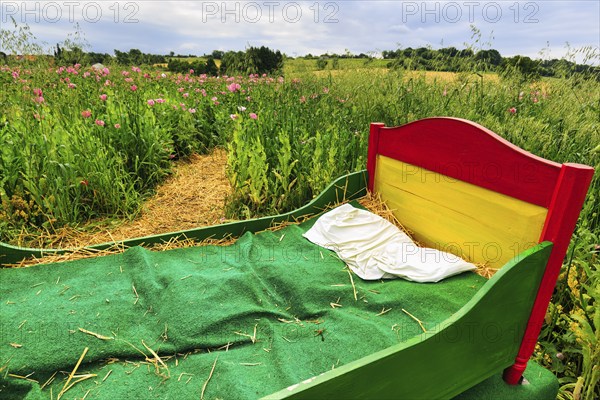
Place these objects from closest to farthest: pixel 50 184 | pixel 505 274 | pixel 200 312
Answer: pixel 505 274, pixel 200 312, pixel 50 184

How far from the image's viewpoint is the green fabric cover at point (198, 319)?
1.41 meters

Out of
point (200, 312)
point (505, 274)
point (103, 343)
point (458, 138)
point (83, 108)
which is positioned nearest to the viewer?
point (505, 274)

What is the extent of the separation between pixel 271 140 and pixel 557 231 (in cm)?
255

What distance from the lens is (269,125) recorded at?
12.3 feet

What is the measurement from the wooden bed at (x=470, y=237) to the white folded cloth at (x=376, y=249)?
0.15 m

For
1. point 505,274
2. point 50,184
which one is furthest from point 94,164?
point 505,274

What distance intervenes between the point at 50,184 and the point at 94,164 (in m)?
0.37

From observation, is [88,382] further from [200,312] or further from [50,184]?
[50,184]

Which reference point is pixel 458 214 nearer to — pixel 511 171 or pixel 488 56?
pixel 511 171

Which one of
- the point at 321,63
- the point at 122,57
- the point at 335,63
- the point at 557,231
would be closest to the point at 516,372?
the point at 557,231

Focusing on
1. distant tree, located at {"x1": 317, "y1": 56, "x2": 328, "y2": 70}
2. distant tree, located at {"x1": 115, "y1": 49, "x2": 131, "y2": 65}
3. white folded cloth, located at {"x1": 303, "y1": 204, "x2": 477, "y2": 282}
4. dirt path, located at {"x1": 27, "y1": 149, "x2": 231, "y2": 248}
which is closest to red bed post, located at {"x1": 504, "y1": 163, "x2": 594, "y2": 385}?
white folded cloth, located at {"x1": 303, "y1": 204, "x2": 477, "y2": 282}

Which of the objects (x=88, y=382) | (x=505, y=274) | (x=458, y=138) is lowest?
(x=88, y=382)

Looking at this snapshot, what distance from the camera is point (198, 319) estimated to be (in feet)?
5.45

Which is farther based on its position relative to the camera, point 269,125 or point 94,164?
point 269,125
